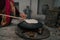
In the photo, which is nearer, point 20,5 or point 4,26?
point 4,26

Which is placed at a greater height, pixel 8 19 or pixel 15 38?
pixel 8 19

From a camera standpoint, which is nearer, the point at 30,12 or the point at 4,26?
the point at 4,26

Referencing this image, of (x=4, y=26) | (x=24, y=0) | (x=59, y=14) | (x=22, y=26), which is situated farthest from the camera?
(x=24, y=0)

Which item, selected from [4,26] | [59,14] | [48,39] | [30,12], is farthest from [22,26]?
[30,12]

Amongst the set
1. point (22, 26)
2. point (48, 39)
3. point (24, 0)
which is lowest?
point (48, 39)

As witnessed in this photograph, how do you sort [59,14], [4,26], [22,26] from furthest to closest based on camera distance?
1. [59,14]
2. [4,26]
3. [22,26]

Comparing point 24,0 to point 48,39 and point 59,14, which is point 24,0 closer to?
point 59,14

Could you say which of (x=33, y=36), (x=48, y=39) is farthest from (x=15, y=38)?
(x=48, y=39)

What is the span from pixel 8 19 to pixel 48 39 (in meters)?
0.81

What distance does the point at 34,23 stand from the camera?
4.92ft

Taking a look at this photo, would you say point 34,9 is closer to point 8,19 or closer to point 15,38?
point 8,19

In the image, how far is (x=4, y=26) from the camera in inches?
74.0

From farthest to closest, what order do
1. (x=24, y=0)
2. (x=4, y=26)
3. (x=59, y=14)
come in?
(x=24, y=0), (x=59, y=14), (x=4, y=26)

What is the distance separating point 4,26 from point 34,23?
0.57 m
